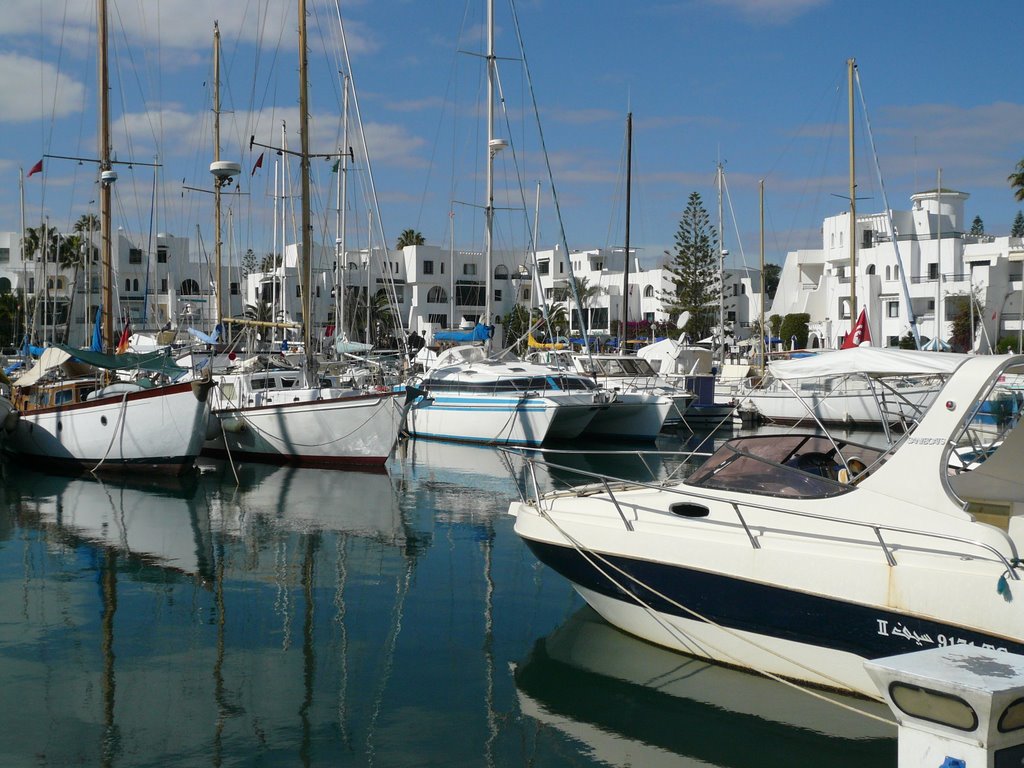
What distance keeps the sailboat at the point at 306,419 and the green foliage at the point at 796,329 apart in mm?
46305

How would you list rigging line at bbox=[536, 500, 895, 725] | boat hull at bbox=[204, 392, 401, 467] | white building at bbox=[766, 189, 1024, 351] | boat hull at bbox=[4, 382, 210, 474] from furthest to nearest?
white building at bbox=[766, 189, 1024, 351], boat hull at bbox=[204, 392, 401, 467], boat hull at bbox=[4, 382, 210, 474], rigging line at bbox=[536, 500, 895, 725]

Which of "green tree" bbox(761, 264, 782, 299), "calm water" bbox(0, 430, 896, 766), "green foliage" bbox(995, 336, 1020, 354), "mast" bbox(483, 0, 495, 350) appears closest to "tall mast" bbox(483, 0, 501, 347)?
"mast" bbox(483, 0, 495, 350)

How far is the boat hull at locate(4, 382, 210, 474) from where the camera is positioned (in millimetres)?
22469

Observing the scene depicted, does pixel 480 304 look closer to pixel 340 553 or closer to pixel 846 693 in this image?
pixel 340 553

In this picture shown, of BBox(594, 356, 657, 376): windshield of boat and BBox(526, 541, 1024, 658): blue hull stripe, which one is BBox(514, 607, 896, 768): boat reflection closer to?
BBox(526, 541, 1024, 658): blue hull stripe

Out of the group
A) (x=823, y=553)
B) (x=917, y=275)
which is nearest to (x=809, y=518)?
(x=823, y=553)

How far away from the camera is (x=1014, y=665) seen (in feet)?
13.8

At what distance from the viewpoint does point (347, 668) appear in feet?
31.0

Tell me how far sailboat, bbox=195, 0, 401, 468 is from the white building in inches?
1431

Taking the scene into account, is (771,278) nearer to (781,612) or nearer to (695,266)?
(695,266)

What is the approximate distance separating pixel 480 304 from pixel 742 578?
241 feet

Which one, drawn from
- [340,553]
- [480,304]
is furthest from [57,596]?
[480,304]

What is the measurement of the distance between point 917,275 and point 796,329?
28.0ft

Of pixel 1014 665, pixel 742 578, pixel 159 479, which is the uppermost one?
pixel 1014 665
